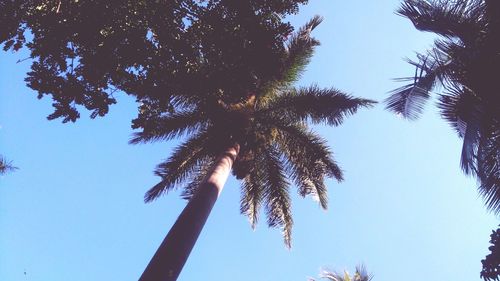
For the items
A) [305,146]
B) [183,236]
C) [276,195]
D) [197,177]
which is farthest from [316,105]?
[183,236]

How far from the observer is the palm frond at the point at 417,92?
8398 mm

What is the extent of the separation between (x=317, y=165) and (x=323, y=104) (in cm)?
199

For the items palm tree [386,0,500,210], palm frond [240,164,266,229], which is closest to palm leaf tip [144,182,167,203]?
palm frond [240,164,266,229]

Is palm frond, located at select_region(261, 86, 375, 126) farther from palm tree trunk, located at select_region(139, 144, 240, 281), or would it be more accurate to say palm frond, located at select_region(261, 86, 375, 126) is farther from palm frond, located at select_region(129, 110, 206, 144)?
palm tree trunk, located at select_region(139, 144, 240, 281)

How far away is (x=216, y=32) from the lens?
254 inches

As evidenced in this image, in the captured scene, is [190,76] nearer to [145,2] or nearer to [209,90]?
[209,90]

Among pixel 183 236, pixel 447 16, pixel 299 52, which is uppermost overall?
pixel 299 52

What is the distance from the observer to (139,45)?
626 cm

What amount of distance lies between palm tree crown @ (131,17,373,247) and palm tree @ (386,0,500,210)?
4.14 m

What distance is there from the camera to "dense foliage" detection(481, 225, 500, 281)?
5789 mm

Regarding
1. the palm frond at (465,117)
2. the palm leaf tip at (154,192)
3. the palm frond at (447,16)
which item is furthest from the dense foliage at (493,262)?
the palm leaf tip at (154,192)

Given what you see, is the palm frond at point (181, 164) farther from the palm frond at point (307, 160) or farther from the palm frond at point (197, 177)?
the palm frond at point (307, 160)

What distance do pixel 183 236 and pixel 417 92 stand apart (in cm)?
570

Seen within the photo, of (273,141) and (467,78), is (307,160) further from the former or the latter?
(467,78)
